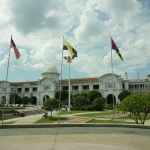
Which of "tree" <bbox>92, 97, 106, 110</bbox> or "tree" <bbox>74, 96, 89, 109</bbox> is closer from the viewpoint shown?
"tree" <bbox>92, 97, 106, 110</bbox>

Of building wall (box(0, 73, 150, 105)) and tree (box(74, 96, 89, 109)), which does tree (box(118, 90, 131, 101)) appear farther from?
tree (box(74, 96, 89, 109))

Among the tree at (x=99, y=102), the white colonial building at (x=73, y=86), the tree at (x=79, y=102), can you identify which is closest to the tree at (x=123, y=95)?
the white colonial building at (x=73, y=86)

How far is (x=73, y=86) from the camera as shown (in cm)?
7069

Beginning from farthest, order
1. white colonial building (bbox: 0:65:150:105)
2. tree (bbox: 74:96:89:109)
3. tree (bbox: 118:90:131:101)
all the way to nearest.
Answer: white colonial building (bbox: 0:65:150:105)
tree (bbox: 118:90:131:101)
tree (bbox: 74:96:89:109)

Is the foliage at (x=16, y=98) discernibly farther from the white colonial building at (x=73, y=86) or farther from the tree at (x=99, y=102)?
the tree at (x=99, y=102)

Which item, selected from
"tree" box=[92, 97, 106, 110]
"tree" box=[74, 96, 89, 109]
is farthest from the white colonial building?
"tree" box=[74, 96, 89, 109]

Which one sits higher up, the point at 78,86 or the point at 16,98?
the point at 78,86

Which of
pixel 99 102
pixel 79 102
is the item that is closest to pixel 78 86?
pixel 79 102

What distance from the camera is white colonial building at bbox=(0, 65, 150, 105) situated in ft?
199

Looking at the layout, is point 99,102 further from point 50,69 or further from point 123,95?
point 50,69

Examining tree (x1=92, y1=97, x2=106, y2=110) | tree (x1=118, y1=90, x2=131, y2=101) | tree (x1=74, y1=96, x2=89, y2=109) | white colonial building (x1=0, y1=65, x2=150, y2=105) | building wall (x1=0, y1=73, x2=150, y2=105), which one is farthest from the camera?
white colonial building (x1=0, y1=65, x2=150, y2=105)

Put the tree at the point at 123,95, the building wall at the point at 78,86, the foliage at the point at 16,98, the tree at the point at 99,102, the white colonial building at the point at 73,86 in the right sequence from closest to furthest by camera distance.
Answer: the tree at the point at 99,102 < the tree at the point at 123,95 < the building wall at the point at 78,86 < the white colonial building at the point at 73,86 < the foliage at the point at 16,98

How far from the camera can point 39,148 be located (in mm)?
6609

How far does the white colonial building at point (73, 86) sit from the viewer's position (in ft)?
199
